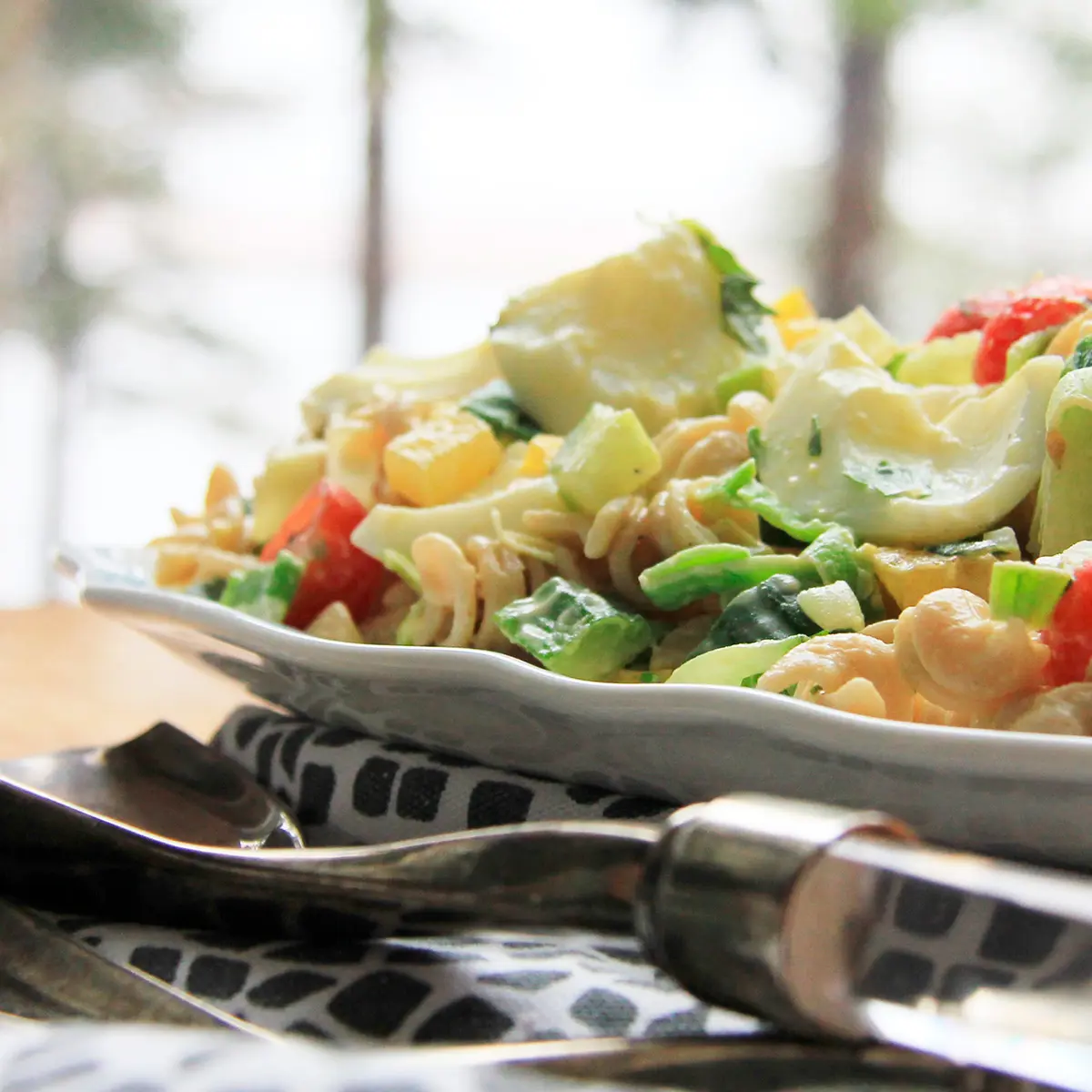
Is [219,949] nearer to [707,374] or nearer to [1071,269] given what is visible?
[707,374]

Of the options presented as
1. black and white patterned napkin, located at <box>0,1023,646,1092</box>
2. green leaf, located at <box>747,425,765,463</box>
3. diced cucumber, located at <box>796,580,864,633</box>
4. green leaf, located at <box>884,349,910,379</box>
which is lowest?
black and white patterned napkin, located at <box>0,1023,646,1092</box>

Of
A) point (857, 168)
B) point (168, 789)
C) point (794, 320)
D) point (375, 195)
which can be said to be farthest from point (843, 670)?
point (375, 195)

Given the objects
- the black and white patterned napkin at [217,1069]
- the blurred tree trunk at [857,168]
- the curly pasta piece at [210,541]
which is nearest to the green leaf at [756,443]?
the curly pasta piece at [210,541]

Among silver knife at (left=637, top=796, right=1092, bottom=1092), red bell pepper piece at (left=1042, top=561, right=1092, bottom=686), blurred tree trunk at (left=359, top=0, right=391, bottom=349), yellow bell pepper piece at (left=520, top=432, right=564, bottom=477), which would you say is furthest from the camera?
blurred tree trunk at (left=359, top=0, right=391, bottom=349)

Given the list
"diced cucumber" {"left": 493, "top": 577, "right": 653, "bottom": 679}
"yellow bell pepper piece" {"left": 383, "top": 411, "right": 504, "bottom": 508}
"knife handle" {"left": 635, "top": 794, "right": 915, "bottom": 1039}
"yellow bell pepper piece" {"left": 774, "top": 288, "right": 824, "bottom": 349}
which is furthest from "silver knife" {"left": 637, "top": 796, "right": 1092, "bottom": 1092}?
"yellow bell pepper piece" {"left": 774, "top": 288, "right": 824, "bottom": 349}

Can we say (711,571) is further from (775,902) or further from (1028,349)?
(775,902)

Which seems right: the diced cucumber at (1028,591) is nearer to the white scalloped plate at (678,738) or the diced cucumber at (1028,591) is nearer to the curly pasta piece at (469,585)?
the white scalloped plate at (678,738)

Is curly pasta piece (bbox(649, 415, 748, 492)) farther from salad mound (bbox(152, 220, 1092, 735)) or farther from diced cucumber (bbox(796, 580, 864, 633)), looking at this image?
diced cucumber (bbox(796, 580, 864, 633))

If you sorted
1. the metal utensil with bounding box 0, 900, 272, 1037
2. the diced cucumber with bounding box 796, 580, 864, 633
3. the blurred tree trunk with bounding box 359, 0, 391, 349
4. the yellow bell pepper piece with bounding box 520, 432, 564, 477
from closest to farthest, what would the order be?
the metal utensil with bounding box 0, 900, 272, 1037
the diced cucumber with bounding box 796, 580, 864, 633
the yellow bell pepper piece with bounding box 520, 432, 564, 477
the blurred tree trunk with bounding box 359, 0, 391, 349
